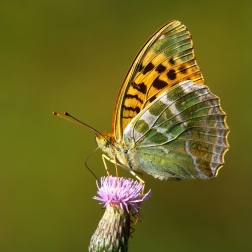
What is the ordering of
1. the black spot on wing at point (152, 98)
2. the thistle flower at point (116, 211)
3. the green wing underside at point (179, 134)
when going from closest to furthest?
the thistle flower at point (116, 211) → the green wing underside at point (179, 134) → the black spot on wing at point (152, 98)

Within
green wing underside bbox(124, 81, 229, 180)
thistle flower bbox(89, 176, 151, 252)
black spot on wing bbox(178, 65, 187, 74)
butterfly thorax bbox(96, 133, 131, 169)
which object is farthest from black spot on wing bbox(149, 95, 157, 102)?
thistle flower bbox(89, 176, 151, 252)

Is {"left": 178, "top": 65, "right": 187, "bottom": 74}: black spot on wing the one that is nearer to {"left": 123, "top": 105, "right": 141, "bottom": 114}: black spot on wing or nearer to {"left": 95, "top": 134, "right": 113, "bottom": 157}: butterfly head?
{"left": 123, "top": 105, "right": 141, "bottom": 114}: black spot on wing

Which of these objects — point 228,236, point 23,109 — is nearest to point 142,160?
point 228,236

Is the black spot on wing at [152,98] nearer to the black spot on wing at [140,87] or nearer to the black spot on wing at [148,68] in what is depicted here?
the black spot on wing at [140,87]

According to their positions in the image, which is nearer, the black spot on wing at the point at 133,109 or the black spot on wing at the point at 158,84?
the black spot on wing at the point at 133,109

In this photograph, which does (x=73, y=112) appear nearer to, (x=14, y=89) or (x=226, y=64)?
(x=14, y=89)

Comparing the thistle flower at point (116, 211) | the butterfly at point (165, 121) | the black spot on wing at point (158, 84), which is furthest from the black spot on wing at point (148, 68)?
the thistle flower at point (116, 211)
